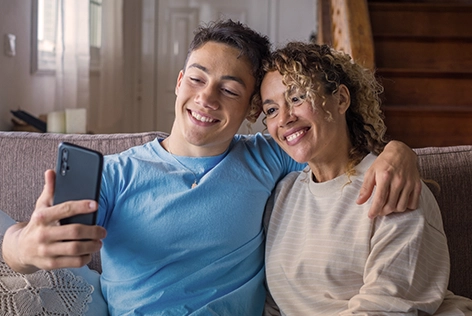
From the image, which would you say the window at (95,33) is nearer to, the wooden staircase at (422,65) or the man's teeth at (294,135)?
the wooden staircase at (422,65)

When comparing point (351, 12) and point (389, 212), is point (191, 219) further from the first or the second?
point (351, 12)

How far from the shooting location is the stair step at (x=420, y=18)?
391 cm

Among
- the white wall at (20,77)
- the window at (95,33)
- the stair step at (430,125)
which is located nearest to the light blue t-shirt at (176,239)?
the white wall at (20,77)

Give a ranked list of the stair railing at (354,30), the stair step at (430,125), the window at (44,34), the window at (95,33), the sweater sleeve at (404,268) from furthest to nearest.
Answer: the window at (95,33)
the window at (44,34)
the stair step at (430,125)
the stair railing at (354,30)
the sweater sleeve at (404,268)

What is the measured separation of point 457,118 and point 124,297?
93.4 inches

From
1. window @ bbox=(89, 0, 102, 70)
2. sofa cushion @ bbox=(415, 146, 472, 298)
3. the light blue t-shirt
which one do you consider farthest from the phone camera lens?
window @ bbox=(89, 0, 102, 70)

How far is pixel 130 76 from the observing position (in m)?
5.94

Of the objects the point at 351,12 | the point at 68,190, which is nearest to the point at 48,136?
the point at 68,190

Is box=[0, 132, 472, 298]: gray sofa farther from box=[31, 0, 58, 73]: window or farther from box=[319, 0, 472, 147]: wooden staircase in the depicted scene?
box=[31, 0, 58, 73]: window

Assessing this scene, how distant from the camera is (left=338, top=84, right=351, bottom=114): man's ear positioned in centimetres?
144

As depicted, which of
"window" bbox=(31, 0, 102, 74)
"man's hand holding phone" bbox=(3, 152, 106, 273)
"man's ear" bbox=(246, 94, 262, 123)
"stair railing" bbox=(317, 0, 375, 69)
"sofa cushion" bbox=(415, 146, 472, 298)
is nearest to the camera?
"man's hand holding phone" bbox=(3, 152, 106, 273)

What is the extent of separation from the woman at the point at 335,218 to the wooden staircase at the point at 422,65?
4.59 ft

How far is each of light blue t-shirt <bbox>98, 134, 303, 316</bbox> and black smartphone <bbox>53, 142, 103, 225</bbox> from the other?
259 mm

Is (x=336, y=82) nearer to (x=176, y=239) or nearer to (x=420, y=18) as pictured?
(x=176, y=239)
